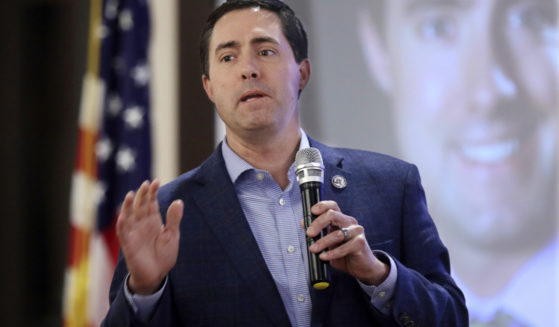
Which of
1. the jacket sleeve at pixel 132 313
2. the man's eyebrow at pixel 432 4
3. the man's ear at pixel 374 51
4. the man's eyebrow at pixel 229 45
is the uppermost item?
the man's eyebrow at pixel 432 4

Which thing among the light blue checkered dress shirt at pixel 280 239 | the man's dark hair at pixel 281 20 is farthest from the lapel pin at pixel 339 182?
the man's dark hair at pixel 281 20

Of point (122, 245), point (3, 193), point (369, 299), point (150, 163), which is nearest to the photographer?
point (122, 245)

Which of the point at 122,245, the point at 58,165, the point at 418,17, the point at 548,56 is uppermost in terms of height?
the point at 418,17

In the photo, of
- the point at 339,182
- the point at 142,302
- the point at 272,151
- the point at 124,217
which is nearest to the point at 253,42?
the point at 272,151

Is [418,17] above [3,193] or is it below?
above

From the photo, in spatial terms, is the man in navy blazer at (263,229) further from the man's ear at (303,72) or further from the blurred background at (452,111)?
the blurred background at (452,111)

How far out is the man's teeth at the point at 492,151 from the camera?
357 centimetres

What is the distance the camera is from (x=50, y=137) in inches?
191

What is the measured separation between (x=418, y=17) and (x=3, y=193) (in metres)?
3.00

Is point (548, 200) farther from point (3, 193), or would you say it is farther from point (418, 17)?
point (3, 193)

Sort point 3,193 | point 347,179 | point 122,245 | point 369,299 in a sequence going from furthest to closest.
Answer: point 3,193 < point 347,179 < point 369,299 < point 122,245

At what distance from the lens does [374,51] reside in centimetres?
384

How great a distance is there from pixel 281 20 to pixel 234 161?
0.48 metres

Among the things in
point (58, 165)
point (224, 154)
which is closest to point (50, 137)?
point (58, 165)
